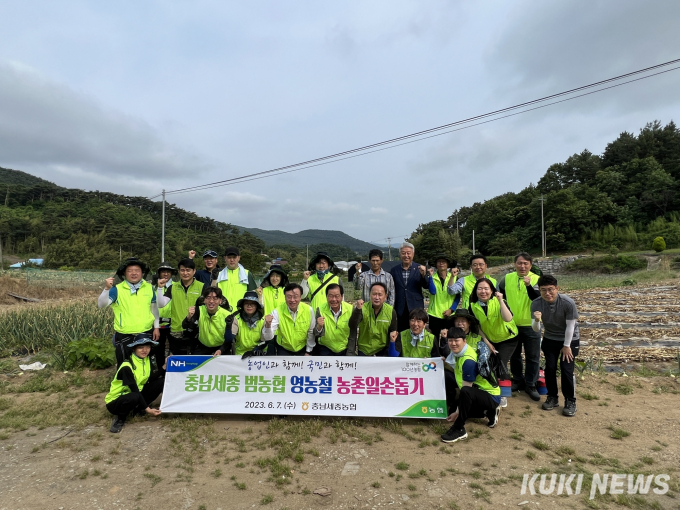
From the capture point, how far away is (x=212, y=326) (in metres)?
4.87

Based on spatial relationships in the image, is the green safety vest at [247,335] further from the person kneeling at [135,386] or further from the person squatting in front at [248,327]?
the person kneeling at [135,386]

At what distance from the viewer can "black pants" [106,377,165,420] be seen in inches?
172

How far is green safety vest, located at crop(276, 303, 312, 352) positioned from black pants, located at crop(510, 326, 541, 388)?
3020 millimetres

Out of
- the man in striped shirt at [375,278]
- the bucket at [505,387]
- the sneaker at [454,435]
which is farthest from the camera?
the man in striped shirt at [375,278]

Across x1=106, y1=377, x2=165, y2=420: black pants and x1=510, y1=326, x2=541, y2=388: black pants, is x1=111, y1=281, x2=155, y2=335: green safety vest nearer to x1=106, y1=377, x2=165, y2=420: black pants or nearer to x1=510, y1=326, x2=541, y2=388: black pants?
x1=106, y1=377, x2=165, y2=420: black pants

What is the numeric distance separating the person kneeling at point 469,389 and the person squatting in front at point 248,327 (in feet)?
7.95

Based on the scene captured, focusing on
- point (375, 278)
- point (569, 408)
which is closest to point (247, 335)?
point (375, 278)

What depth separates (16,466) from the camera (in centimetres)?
366

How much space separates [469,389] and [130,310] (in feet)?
14.8

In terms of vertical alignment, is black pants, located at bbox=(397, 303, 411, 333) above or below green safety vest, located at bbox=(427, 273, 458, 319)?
below

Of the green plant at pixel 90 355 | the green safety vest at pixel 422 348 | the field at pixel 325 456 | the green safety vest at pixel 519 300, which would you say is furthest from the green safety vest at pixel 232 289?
the green safety vest at pixel 519 300

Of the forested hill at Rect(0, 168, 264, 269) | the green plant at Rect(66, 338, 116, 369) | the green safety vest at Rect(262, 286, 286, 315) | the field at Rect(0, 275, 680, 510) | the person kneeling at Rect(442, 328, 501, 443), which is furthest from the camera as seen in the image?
the forested hill at Rect(0, 168, 264, 269)

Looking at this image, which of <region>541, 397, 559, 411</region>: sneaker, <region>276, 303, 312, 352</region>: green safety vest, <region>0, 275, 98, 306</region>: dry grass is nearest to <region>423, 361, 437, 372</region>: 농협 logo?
<region>276, 303, 312, 352</region>: green safety vest

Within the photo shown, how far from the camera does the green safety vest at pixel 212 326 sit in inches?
191
